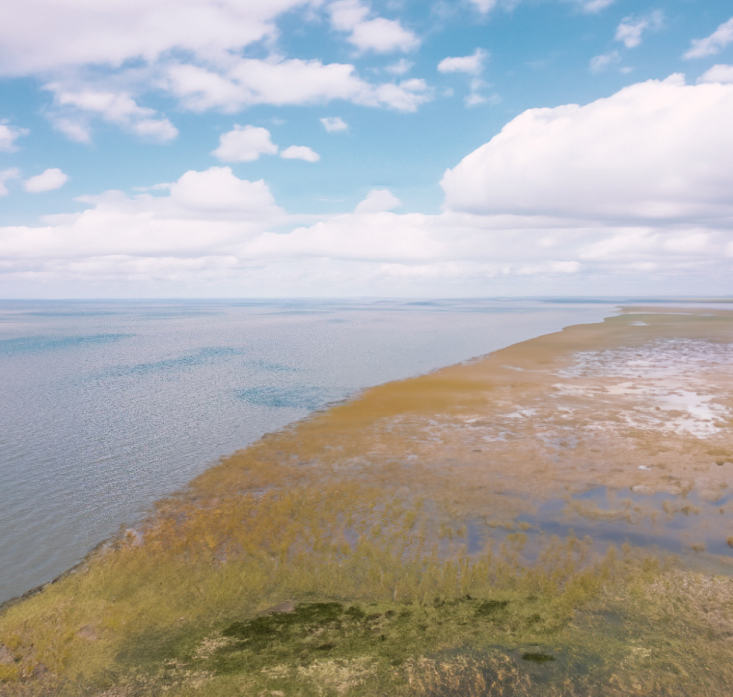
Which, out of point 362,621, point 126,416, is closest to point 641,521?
point 362,621

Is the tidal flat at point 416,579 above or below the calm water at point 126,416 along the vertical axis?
below

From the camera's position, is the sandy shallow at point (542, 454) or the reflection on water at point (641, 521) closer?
the reflection on water at point (641, 521)

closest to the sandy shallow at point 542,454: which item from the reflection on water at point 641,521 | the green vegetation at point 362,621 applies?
the reflection on water at point 641,521

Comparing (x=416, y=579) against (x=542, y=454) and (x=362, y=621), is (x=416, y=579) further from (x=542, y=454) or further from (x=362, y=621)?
(x=542, y=454)

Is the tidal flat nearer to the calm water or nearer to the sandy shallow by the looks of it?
the sandy shallow

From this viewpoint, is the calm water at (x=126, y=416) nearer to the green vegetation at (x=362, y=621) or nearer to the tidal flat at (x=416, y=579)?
the tidal flat at (x=416, y=579)
